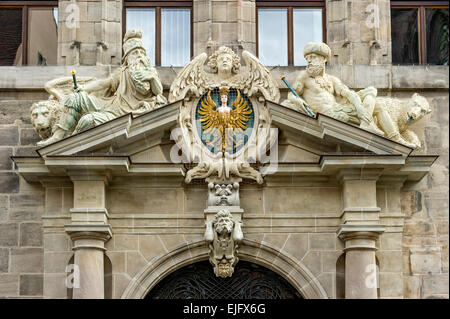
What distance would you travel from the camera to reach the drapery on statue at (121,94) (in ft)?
65.3

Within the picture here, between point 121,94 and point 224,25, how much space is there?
6.72ft

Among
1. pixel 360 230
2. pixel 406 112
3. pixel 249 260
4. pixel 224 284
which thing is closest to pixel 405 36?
pixel 406 112

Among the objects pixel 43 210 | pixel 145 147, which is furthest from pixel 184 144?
pixel 43 210

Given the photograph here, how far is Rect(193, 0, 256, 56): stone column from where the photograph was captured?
69.0 feet

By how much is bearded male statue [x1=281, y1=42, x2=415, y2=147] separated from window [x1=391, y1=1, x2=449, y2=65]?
145 cm

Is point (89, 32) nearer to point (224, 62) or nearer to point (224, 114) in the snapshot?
point (224, 62)

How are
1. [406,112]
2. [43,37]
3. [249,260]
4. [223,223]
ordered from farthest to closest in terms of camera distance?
[43,37], [406,112], [249,260], [223,223]

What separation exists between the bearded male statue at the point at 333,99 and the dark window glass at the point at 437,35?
166 cm

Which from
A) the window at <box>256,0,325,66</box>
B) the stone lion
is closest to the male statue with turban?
the stone lion

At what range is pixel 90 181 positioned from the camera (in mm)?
19609

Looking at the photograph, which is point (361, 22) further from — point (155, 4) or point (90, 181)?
point (90, 181)

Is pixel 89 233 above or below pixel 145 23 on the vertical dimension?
below

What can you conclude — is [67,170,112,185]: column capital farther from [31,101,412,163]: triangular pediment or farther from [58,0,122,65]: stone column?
[58,0,122,65]: stone column

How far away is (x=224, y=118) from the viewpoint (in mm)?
19953
